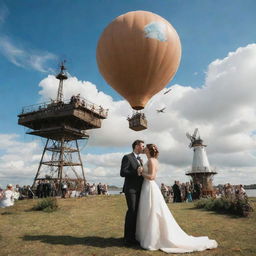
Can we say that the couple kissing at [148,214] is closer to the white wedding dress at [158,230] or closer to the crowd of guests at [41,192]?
the white wedding dress at [158,230]

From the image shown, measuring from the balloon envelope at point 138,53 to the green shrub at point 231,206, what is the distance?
588cm

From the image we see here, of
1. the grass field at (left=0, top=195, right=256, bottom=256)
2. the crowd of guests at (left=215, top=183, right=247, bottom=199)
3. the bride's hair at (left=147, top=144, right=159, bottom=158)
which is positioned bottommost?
the grass field at (left=0, top=195, right=256, bottom=256)

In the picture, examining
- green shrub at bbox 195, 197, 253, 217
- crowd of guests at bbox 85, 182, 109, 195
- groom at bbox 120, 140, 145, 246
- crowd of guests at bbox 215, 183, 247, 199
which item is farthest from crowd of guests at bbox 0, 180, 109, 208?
crowd of guests at bbox 215, 183, 247, 199

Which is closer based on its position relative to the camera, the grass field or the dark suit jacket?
the grass field

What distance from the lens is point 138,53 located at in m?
9.89

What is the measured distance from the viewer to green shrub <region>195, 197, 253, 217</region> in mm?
8969

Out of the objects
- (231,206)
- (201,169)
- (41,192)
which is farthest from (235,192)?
(201,169)

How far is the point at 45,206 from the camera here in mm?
11570

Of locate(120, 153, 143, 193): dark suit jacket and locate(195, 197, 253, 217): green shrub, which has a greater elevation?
locate(120, 153, 143, 193): dark suit jacket

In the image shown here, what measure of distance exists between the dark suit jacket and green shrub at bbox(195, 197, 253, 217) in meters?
5.65

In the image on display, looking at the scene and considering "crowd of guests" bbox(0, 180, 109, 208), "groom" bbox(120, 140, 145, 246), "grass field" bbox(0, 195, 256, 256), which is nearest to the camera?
"grass field" bbox(0, 195, 256, 256)

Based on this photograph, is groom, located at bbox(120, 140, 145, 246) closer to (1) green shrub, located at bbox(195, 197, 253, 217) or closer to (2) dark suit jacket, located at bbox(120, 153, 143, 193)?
(2) dark suit jacket, located at bbox(120, 153, 143, 193)

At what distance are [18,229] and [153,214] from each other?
14.5ft

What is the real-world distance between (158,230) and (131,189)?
3.43 ft
